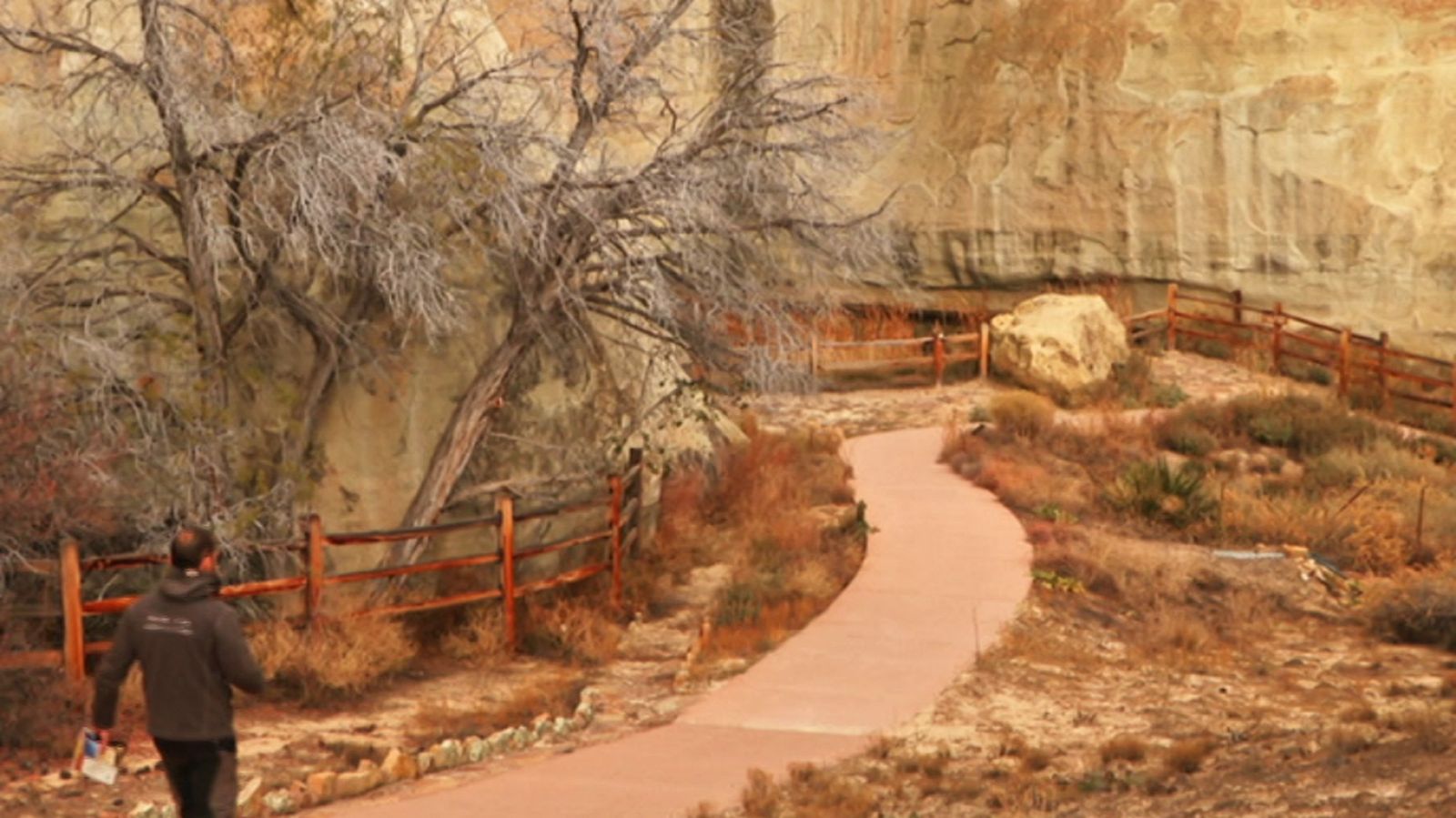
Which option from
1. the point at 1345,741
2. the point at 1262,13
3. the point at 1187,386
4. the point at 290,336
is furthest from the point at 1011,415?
the point at 1345,741

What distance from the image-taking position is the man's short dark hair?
849 cm

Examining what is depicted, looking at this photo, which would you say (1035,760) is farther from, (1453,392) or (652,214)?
(1453,392)

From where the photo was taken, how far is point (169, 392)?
15719 millimetres

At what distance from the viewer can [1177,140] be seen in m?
31.6

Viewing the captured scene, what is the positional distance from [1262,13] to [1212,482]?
10408 mm

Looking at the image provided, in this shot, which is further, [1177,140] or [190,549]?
[1177,140]

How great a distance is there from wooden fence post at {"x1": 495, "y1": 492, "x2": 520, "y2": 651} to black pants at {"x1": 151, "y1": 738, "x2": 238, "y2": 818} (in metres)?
7.02

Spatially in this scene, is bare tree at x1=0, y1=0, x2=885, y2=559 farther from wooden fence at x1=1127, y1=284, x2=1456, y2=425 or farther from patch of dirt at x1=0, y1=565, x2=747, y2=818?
wooden fence at x1=1127, y1=284, x2=1456, y2=425

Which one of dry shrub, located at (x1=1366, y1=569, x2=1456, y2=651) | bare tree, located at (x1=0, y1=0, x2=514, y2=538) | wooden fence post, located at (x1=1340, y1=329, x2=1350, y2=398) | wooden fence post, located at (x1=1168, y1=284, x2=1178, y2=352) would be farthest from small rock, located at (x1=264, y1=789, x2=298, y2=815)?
wooden fence post, located at (x1=1168, y1=284, x2=1178, y2=352)

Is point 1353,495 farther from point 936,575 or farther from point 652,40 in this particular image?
point 652,40

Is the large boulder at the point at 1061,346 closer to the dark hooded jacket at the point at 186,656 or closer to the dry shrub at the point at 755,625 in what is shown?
the dry shrub at the point at 755,625

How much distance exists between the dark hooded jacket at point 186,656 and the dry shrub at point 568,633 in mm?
7454

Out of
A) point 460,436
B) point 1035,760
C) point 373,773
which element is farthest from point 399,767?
point 460,436

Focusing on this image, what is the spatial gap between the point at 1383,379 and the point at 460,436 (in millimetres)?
16283
